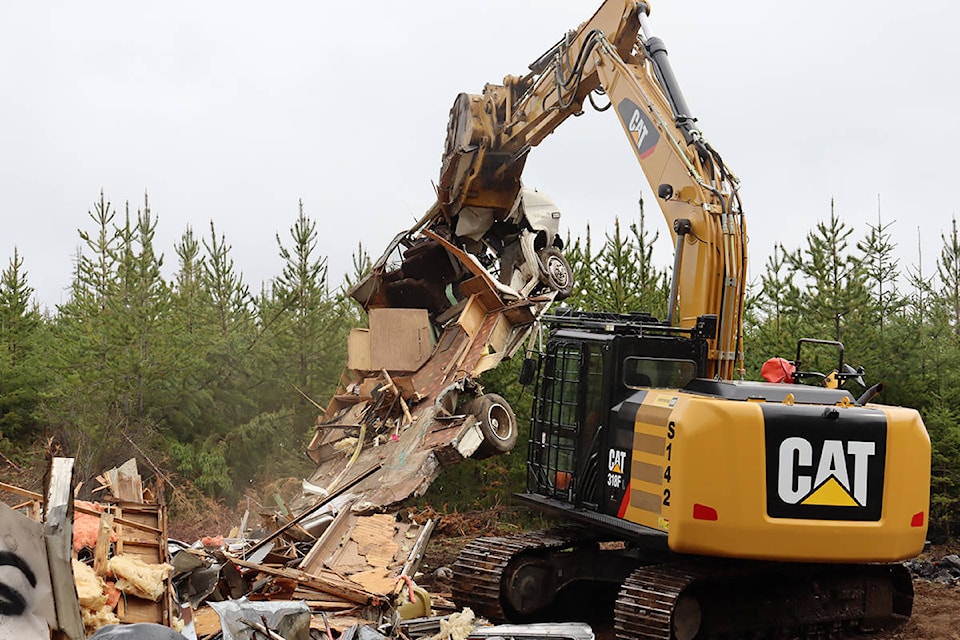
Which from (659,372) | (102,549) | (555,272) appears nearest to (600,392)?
(659,372)

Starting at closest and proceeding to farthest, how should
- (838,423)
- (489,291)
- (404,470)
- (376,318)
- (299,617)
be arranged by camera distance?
(299,617)
(838,423)
(404,470)
(489,291)
(376,318)

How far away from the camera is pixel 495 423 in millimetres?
10727

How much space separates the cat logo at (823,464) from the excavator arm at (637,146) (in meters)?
0.97

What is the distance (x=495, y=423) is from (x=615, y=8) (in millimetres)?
4563

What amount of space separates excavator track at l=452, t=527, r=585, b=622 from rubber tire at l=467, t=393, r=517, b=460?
256 centimetres

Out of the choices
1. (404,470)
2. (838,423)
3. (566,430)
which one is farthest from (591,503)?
(404,470)

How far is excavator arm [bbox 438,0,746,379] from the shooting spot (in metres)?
7.10

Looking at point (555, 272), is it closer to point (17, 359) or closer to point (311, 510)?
point (311, 510)

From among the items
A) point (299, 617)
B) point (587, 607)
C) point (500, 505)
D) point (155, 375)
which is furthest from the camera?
point (155, 375)

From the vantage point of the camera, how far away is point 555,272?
1166 centimetres

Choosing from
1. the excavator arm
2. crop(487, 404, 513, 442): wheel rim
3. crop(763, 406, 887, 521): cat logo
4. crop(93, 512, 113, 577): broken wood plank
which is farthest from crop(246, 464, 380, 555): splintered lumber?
crop(763, 406, 887, 521): cat logo

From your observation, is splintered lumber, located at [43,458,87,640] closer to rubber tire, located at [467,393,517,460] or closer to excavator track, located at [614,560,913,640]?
excavator track, located at [614,560,913,640]

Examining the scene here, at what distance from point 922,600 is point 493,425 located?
4.53m

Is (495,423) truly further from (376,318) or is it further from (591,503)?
(591,503)
